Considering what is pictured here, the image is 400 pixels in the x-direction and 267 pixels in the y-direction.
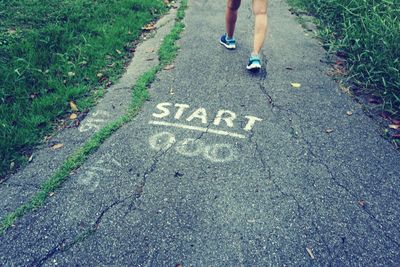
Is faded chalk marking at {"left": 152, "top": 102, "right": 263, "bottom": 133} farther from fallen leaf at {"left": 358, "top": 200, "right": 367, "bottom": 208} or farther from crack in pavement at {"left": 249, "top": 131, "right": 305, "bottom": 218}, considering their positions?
fallen leaf at {"left": 358, "top": 200, "right": 367, "bottom": 208}

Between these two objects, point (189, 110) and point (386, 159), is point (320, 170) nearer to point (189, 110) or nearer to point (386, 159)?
point (386, 159)

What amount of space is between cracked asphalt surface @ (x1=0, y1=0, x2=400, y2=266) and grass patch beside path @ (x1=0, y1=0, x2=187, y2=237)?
67mm

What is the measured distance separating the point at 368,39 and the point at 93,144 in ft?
11.7

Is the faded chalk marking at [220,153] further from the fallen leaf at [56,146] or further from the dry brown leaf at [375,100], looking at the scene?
the dry brown leaf at [375,100]

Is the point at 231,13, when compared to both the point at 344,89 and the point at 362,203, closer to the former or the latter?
the point at 344,89

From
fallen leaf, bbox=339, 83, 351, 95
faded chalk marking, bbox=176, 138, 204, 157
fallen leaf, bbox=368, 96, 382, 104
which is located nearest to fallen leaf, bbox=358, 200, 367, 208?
faded chalk marking, bbox=176, 138, 204, 157

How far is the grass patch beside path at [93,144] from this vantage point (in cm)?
236

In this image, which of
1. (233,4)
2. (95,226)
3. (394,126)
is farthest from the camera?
(233,4)

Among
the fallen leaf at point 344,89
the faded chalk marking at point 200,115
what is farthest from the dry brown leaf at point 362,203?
the fallen leaf at point 344,89

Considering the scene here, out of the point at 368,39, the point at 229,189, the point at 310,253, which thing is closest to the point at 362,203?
the point at 310,253

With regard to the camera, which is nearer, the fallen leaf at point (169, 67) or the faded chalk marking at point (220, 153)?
the faded chalk marking at point (220, 153)

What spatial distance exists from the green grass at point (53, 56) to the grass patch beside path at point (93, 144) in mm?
380

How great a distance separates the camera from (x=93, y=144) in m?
2.90

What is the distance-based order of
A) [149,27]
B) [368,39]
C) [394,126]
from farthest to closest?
[149,27] → [368,39] → [394,126]
